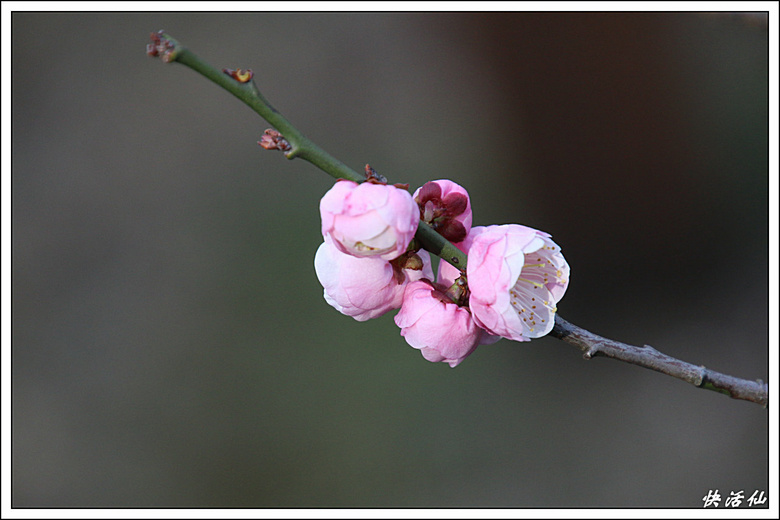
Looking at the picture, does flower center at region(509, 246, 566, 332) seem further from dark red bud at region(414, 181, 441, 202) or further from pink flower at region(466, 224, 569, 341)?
dark red bud at region(414, 181, 441, 202)

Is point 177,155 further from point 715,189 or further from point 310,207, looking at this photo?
point 715,189

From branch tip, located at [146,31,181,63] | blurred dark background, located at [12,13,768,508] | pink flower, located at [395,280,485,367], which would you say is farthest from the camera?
blurred dark background, located at [12,13,768,508]

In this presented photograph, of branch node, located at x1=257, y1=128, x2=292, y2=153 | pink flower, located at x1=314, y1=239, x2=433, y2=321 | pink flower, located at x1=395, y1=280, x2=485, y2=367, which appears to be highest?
branch node, located at x1=257, y1=128, x2=292, y2=153

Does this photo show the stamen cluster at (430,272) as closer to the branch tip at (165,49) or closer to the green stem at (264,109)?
the green stem at (264,109)

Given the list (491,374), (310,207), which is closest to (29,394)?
(310,207)

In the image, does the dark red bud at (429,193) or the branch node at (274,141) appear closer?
the branch node at (274,141)

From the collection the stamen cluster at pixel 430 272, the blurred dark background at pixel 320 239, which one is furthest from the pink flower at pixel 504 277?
the blurred dark background at pixel 320 239

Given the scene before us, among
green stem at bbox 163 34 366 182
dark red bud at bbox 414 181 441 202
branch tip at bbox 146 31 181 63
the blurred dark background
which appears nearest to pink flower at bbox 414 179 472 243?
dark red bud at bbox 414 181 441 202
